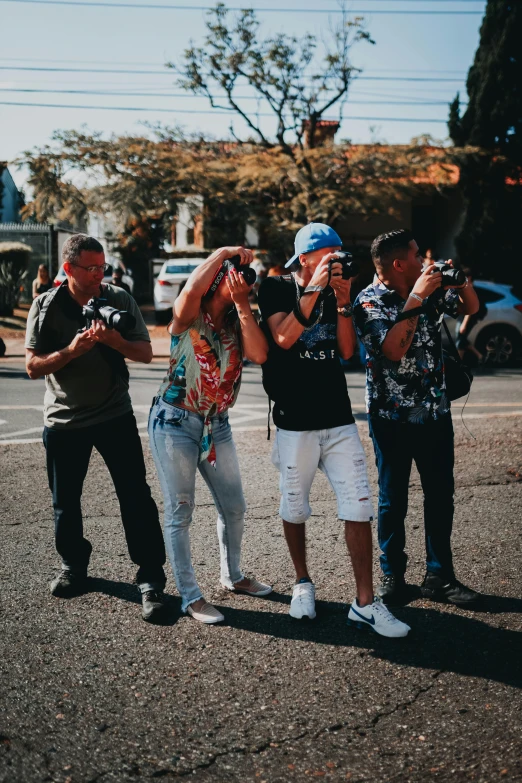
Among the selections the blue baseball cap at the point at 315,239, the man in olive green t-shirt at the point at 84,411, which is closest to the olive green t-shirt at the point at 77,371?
the man in olive green t-shirt at the point at 84,411

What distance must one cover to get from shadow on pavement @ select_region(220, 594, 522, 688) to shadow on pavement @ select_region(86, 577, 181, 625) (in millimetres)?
263

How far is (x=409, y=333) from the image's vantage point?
13.0 ft

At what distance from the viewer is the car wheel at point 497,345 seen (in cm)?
1504

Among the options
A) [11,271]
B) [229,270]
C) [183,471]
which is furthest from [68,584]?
[11,271]

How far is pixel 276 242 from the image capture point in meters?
24.7

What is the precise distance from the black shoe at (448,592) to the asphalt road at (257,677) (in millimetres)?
68

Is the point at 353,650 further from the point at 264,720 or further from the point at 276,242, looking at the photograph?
the point at 276,242

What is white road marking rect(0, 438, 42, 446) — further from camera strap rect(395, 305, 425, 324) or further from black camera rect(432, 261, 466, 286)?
black camera rect(432, 261, 466, 286)

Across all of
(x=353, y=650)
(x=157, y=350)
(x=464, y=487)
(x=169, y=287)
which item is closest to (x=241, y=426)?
(x=464, y=487)

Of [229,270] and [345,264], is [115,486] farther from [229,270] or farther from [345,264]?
[345,264]

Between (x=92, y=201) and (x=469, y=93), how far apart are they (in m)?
11.4

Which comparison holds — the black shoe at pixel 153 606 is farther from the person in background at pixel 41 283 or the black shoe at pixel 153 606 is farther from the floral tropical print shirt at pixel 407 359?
the person in background at pixel 41 283

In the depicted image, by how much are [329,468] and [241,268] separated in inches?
40.5

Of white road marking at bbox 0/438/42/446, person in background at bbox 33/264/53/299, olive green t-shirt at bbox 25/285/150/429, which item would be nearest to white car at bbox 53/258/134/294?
person in background at bbox 33/264/53/299
